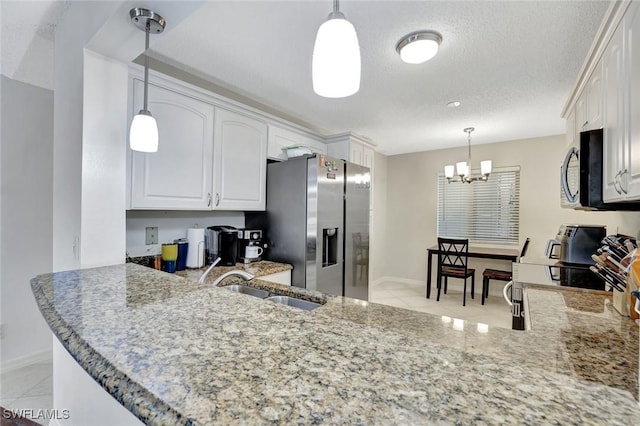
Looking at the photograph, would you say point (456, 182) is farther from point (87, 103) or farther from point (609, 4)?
point (87, 103)

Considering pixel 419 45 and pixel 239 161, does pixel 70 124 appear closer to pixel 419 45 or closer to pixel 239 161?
pixel 239 161

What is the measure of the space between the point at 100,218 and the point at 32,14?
1.21 meters

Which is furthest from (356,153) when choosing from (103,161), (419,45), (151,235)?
(103,161)

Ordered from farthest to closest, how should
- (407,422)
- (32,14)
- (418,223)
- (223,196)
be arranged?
(418,223) < (223,196) < (32,14) < (407,422)

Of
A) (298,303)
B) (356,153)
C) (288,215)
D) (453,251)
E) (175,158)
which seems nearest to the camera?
(298,303)

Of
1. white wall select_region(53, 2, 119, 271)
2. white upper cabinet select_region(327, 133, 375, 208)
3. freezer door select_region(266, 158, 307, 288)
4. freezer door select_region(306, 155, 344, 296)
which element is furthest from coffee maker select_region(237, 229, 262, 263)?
white upper cabinet select_region(327, 133, 375, 208)

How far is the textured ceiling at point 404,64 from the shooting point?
1.49 meters

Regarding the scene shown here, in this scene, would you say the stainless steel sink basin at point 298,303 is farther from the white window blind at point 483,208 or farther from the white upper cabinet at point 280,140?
the white window blind at point 483,208

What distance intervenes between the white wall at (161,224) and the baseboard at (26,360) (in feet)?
4.31

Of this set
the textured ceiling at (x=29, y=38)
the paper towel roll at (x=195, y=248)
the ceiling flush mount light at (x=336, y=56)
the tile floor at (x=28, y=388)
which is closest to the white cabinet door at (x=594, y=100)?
the ceiling flush mount light at (x=336, y=56)

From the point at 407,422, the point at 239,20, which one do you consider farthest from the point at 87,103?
the point at 407,422

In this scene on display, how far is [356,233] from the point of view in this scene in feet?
9.43

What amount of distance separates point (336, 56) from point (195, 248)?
6.17ft

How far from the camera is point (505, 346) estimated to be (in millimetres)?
709
